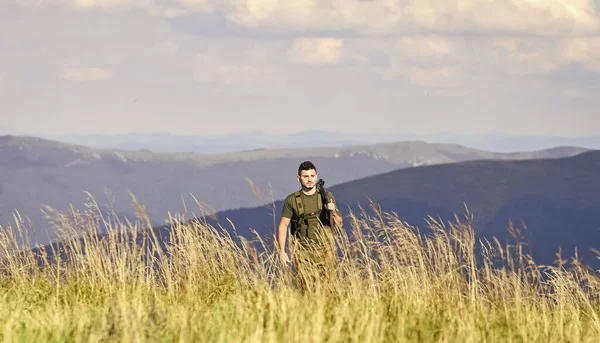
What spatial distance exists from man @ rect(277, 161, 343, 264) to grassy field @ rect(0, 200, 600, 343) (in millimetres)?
298

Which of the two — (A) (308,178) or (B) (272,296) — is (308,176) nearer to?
(A) (308,178)

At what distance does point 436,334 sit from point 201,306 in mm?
1770

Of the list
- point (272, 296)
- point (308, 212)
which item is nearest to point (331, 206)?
point (308, 212)

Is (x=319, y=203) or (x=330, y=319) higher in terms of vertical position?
(x=319, y=203)

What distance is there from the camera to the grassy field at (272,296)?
5.61 metres

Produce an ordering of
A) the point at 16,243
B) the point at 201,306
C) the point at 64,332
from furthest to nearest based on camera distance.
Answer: the point at 16,243
the point at 201,306
the point at 64,332

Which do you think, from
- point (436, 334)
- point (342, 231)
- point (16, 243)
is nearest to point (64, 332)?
point (436, 334)

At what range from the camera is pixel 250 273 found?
7.51m

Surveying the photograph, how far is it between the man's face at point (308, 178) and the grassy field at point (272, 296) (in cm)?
58

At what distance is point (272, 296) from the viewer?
20.3 ft

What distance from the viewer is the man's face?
325 inches

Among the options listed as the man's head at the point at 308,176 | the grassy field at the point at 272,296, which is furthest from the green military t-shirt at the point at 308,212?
the grassy field at the point at 272,296

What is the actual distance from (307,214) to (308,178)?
1.11ft

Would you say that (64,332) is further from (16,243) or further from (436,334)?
(16,243)
